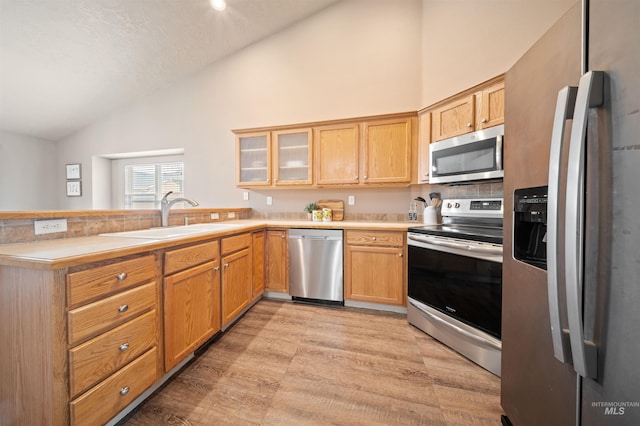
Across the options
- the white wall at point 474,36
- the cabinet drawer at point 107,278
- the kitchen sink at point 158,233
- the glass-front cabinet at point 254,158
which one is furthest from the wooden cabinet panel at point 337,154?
the cabinet drawer at point 107,278

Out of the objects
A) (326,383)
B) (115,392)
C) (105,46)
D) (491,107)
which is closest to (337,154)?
(491,107)

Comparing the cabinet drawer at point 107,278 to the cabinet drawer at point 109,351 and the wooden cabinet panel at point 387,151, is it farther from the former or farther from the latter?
the wooden cabinet panel at point 387,151

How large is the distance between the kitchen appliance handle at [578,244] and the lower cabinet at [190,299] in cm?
174

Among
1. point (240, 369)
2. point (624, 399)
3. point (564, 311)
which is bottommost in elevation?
point (240, 369)

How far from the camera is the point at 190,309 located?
1.62m

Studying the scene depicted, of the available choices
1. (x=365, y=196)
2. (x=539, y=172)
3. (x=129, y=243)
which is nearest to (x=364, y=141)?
(x=365, y=196)

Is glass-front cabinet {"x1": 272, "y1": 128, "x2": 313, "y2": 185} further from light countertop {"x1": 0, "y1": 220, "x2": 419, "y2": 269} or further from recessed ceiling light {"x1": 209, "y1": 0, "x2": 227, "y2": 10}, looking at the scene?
light countertop {"x1": 0, "y1": 220, "x2": 419, "y2": 269}

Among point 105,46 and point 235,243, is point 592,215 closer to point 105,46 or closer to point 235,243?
point 235,243

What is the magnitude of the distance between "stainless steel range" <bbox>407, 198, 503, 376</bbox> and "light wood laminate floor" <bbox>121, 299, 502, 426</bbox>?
0.13 meters

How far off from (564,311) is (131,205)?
5.48m

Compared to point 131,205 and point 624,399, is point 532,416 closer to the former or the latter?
point 624,399

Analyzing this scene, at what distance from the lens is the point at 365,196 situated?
315 cm

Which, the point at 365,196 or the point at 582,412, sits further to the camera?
the point at 365,196

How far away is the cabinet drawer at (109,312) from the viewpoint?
99 centimetres
